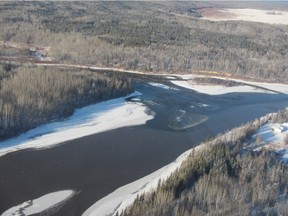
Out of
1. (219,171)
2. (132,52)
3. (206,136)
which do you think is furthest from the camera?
(132,52)

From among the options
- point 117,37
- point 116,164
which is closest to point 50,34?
point 117,37

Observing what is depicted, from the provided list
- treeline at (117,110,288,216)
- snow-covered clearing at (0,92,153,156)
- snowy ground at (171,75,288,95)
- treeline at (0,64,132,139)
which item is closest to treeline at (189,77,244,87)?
snowy ground at (171,75,288,95)

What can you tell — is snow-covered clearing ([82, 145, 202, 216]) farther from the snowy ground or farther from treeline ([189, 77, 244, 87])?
treeline ([189, 77, 244, 87])

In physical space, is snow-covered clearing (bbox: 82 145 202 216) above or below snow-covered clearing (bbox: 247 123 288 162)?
below

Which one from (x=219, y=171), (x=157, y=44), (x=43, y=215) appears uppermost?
(x=157, y=44)

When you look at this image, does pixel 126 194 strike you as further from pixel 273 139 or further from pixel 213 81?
pixel 213 81

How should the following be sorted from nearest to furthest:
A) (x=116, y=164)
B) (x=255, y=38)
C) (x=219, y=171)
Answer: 1. (x=219, y=171)
2. (x=116, y=164)
3. (x=255, y=38)

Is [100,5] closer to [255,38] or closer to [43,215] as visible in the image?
[255,38]

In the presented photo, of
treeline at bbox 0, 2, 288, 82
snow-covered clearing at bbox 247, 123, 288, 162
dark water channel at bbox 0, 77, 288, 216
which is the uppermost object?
treeline at bbox 0, 2, 288, 82

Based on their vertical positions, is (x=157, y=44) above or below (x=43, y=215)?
above
